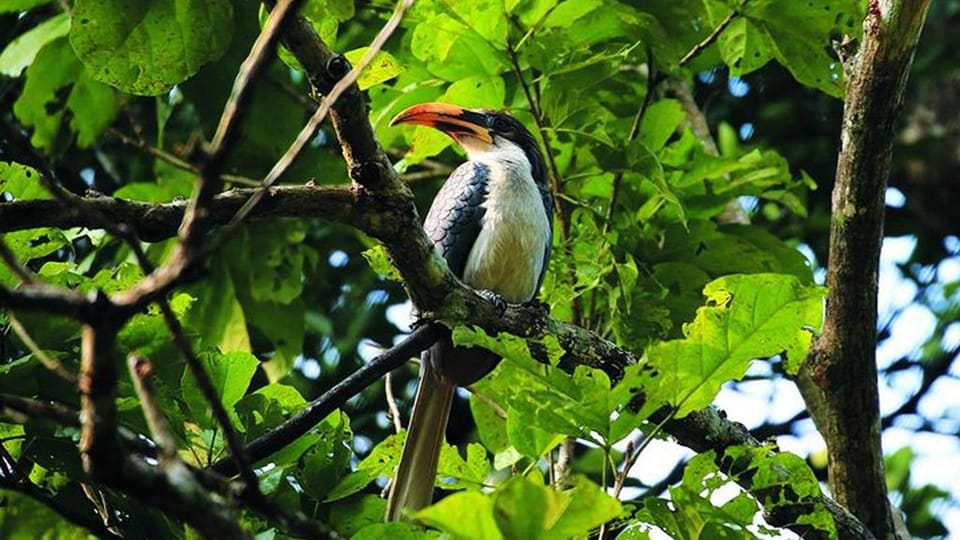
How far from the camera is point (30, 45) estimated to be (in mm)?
4477

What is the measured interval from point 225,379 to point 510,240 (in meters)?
1.52

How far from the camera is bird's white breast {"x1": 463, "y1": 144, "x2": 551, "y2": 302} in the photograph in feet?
14.3

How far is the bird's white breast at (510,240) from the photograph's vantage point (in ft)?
14.3

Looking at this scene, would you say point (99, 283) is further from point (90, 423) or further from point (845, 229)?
point (845, 229)

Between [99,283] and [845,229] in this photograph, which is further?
[845,229]

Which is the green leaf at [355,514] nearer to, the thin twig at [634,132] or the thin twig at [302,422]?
the thin twig at [302,422]

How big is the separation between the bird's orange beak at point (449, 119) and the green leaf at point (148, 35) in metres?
1.26

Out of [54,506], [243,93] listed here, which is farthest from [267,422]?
[243,93]

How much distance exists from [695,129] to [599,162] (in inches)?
47.5

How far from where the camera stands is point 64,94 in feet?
14.5

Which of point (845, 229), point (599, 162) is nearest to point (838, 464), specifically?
point (845, 229)

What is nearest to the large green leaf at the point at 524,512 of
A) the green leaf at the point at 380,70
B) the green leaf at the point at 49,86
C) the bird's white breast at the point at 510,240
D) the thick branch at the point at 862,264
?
the green leaf at the point at 380,70

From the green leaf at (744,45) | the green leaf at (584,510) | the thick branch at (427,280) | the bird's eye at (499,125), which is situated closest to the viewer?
the green leaf at (584,510)

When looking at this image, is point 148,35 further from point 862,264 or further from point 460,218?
point 862,264
